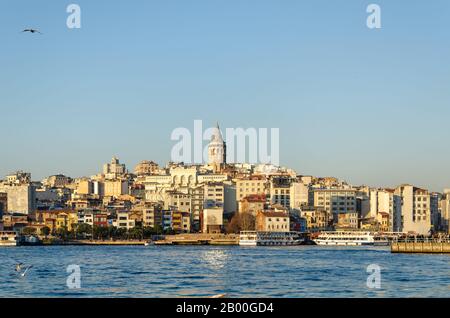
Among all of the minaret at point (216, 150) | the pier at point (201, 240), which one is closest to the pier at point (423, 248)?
the pier at point (201, 240)

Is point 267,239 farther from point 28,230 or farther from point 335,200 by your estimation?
point 335,200

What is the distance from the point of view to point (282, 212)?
44.6 metres

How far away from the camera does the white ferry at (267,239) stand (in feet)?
128

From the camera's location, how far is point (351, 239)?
40.1m

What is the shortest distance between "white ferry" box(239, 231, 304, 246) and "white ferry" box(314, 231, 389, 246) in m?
0.94

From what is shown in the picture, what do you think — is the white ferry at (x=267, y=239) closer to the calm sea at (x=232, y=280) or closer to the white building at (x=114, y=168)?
the calm sea at (x=232, y=280)

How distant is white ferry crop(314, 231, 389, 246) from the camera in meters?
39.6

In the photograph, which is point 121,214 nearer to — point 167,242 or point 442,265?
point 167,242

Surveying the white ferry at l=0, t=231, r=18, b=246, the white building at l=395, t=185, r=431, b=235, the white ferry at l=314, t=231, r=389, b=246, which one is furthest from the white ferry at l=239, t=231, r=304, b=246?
the white building at l=395, t=185, r=431, b=235

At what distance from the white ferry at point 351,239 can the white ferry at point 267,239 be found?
0.94m

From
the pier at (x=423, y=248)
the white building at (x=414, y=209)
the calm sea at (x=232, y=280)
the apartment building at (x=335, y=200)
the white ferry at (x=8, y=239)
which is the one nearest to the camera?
the calm sea at (x=232, y=280)
